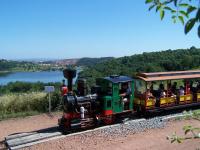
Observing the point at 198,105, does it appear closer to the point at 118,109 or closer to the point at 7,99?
the point at 118,109

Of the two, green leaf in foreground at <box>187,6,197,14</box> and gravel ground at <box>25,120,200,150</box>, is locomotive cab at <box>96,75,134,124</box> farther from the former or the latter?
green leaf in foreground at <box>187,6,197,14</box>

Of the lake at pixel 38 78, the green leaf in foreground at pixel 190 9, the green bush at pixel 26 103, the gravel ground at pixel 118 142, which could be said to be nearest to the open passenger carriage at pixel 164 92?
the gravel ground at pixel 118 142

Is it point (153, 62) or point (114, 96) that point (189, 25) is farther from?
point (153, 62)

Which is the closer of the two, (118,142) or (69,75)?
(118,142)

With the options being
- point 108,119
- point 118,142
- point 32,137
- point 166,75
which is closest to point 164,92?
point 166,75

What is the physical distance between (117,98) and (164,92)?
315cm

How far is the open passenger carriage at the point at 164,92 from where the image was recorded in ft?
48.7

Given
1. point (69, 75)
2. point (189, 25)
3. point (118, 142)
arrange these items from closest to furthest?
point (189, 25) < point (118, 142) < point (69, 75)

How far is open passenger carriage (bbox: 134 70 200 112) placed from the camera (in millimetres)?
14844

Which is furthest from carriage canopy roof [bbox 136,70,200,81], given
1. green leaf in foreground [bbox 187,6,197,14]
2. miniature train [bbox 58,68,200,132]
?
green leaf in foreground [bbox 187,6,197,14]

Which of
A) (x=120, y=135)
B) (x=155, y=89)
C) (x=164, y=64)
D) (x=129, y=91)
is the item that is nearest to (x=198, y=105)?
(x=155, y=89)

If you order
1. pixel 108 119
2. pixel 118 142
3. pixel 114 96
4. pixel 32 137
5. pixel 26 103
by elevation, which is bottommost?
pixel 118 142

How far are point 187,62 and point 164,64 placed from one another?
488 centimetres

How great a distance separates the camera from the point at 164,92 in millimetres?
15570
